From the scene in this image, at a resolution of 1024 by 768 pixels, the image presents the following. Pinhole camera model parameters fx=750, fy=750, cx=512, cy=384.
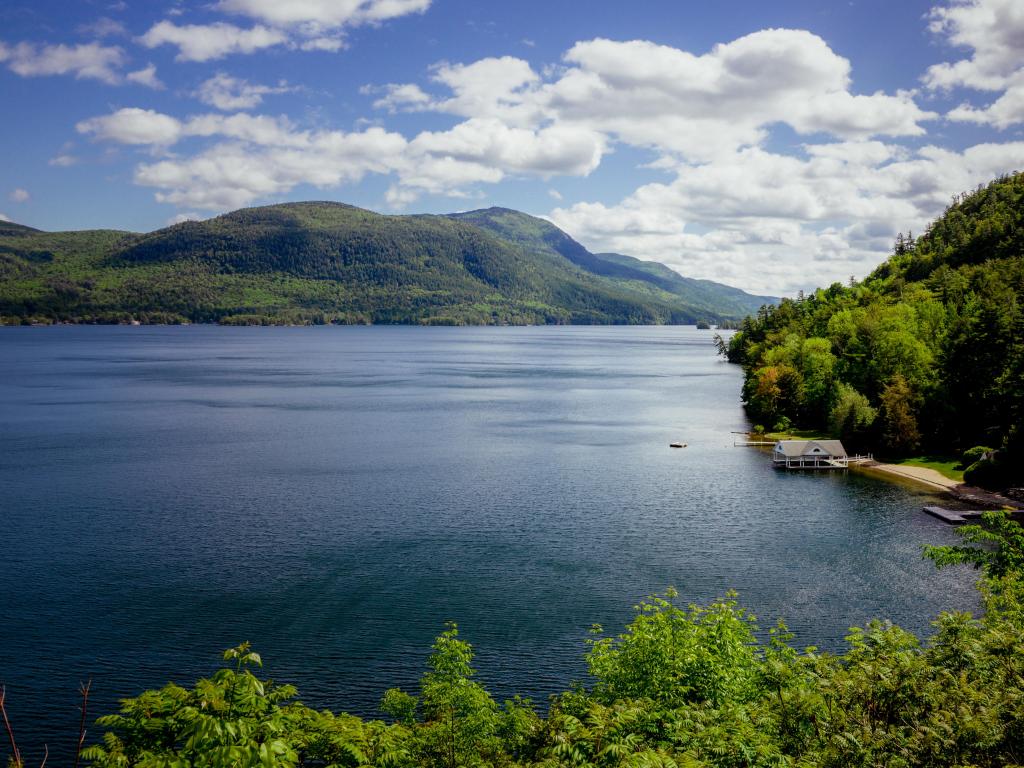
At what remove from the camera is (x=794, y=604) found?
157 feet

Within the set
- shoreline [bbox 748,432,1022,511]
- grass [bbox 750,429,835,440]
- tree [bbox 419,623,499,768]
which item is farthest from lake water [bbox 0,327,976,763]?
tree [bbox 419,623,499,768]

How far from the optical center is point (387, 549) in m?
57.4

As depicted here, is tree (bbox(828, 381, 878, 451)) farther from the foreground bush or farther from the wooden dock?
the foreground bush

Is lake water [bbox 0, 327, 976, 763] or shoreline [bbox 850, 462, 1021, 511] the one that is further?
shoreline [bbox 850, 462, 1021, 511]

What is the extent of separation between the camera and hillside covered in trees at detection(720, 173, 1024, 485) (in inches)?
3401

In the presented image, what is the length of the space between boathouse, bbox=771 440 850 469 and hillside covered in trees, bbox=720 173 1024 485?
913cm

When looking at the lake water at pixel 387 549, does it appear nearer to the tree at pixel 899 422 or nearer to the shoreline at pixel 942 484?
the shoreline at pixel 942 484

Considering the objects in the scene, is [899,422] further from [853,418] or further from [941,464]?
[941,464]

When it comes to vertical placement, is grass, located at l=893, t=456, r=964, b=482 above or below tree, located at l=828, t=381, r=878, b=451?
below

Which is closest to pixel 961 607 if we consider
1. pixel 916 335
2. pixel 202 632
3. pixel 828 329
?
pixel 202 632

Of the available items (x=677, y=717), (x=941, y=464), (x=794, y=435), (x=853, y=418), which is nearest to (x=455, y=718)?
(x=677, y=717)

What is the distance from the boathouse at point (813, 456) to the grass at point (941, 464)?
323 inches

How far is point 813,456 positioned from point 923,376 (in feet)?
82.6

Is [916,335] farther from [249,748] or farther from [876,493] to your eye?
[249,748]
